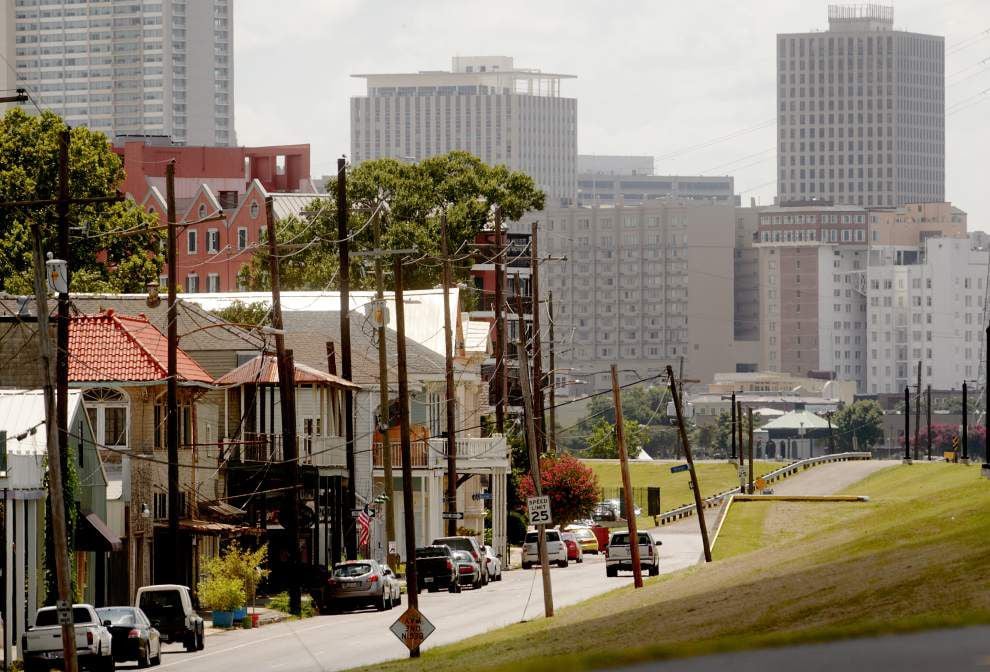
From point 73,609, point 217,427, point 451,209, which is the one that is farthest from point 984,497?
point 451,209

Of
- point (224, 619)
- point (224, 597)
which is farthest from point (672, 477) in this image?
point (224, 597)

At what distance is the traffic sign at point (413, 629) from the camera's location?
114 ft

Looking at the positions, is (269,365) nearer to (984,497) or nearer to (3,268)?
(984,497)

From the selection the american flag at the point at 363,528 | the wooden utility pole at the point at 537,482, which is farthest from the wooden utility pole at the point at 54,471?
the american flag at the point at 363,528

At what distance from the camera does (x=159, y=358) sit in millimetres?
54406

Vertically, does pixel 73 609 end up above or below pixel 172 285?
below

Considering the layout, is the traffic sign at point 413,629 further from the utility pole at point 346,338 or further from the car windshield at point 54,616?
the utility pole at point 346,338

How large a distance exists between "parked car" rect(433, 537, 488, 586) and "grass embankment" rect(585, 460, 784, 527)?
85148 mm

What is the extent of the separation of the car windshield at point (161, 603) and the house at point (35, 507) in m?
2.07

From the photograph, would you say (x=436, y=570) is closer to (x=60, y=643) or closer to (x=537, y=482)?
(x=537, y=482)

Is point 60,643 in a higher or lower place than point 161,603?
higher

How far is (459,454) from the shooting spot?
7362cm

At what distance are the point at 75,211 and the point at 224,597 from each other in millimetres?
55952

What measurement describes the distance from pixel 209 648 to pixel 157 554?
12638mm
